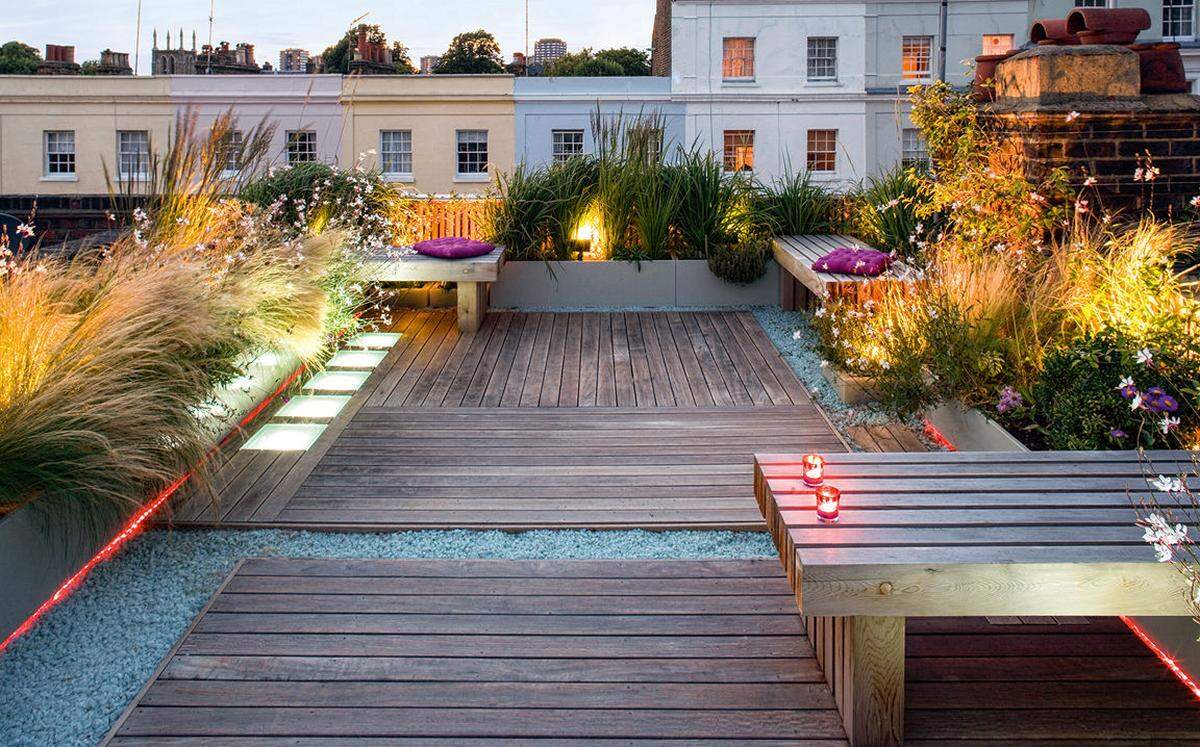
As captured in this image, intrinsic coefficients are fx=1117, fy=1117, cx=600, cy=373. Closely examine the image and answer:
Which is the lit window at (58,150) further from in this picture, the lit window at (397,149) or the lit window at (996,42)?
the lit window at (996,42)

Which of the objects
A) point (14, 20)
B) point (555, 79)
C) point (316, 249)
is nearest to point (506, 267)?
point (316, 249)

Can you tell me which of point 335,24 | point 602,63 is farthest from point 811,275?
point 602,63

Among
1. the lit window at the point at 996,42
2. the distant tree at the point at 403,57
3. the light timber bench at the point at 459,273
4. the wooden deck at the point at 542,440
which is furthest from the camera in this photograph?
the distant tree at the point at 403,57

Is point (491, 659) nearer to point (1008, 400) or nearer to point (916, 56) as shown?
point (1008, 400)

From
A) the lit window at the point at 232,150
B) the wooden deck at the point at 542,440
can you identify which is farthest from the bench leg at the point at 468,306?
the lit window at the point at 232,150

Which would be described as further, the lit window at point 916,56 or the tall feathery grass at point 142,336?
the lit window at point 916,56

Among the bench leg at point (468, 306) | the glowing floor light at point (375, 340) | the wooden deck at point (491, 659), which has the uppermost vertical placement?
the bench leg at point (468, 306)

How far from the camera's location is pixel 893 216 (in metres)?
7.30

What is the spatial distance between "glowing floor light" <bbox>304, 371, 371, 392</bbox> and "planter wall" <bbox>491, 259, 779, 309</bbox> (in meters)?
2.26

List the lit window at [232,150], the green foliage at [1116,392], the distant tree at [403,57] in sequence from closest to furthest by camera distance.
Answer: the green foliage at [1116,392] → the lit window at [232,150] → the distant tree at [403,57]

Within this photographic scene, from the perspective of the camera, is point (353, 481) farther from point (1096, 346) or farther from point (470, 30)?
point (470, 30)

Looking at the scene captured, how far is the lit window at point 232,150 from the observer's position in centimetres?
469

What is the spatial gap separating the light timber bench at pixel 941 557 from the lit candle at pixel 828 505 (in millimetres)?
20

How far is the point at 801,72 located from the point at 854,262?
19.3 metres
